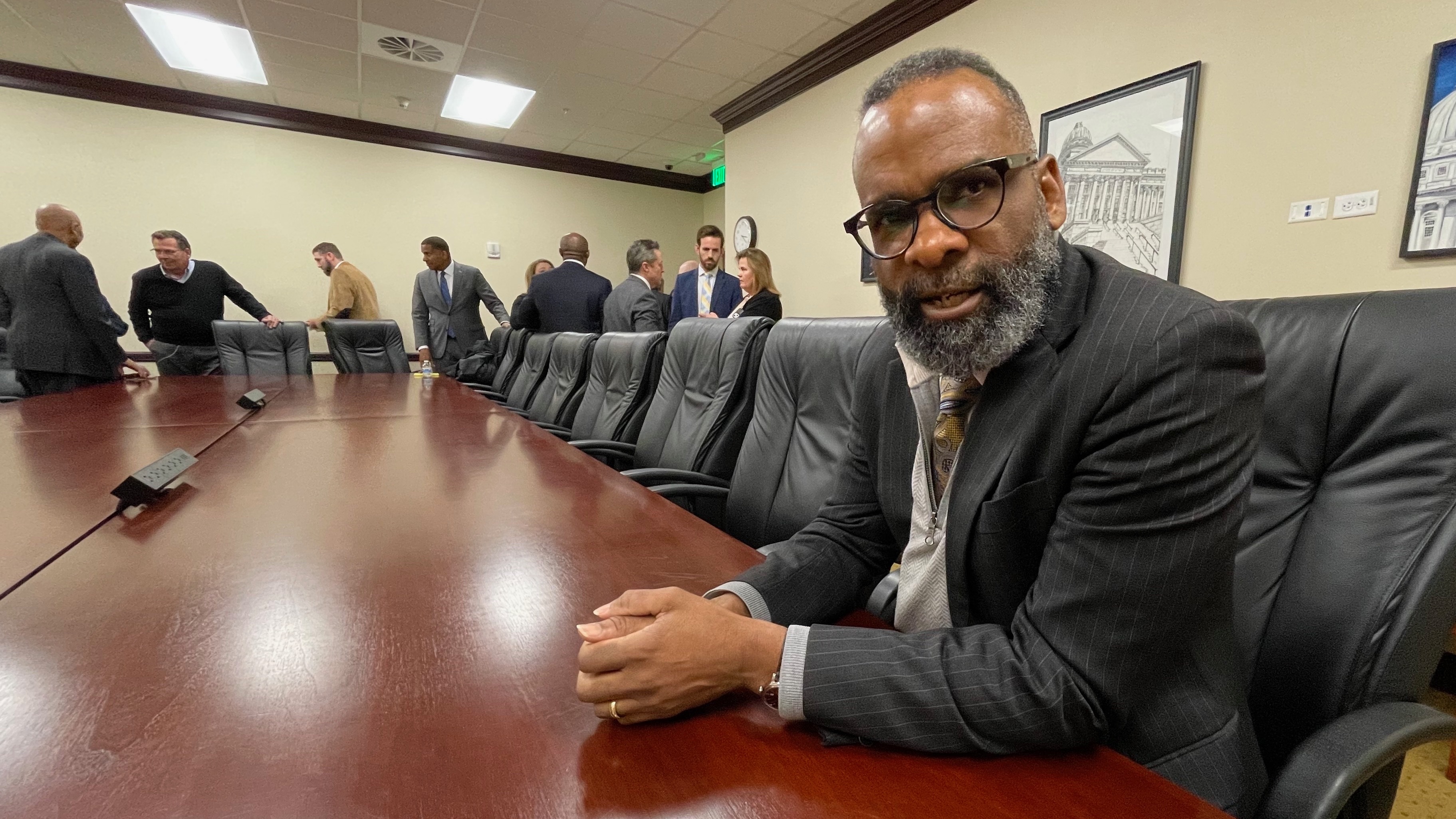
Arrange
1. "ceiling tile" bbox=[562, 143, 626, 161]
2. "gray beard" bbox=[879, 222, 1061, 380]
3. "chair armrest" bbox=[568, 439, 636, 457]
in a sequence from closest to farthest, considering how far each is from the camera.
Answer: "gray beard" bbox=[879, 222, 1061, 380] → "chair armrest" bbox=[568, 439, 636, 457] → "ceiling tile" bbox=[562, 143, 626, 161]

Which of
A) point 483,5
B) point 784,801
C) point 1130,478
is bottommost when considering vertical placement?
point 784,801

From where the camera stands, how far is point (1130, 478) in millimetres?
562

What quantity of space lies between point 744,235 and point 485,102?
2467mm

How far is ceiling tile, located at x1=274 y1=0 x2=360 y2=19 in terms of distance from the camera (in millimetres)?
3568

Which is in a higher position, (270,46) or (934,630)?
(270,46)

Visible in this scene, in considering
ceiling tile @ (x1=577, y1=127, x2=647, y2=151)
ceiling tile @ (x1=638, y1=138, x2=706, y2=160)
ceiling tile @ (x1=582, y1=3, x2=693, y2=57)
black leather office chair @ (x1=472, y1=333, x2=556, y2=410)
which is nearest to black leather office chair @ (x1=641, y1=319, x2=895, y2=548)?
black leather office chair @ (x1=472, y1=333, x2=556, y2=410)

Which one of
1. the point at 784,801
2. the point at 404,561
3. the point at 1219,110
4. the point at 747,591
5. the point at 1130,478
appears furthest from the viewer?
the point at 1219,110

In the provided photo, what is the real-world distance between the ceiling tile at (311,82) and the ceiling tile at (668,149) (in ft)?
8.32

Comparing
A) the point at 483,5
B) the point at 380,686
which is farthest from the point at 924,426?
the point at 483,5

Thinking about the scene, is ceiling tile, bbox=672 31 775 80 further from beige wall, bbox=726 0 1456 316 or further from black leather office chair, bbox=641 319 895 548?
black leather office chair, bbox=641 319 895 548

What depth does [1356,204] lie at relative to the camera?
1968 mm

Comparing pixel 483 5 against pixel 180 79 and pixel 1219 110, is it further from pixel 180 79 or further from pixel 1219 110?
pixel 1219 110

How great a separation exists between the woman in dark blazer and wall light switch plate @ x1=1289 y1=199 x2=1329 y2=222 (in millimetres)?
2278

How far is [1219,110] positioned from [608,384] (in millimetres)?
2713
